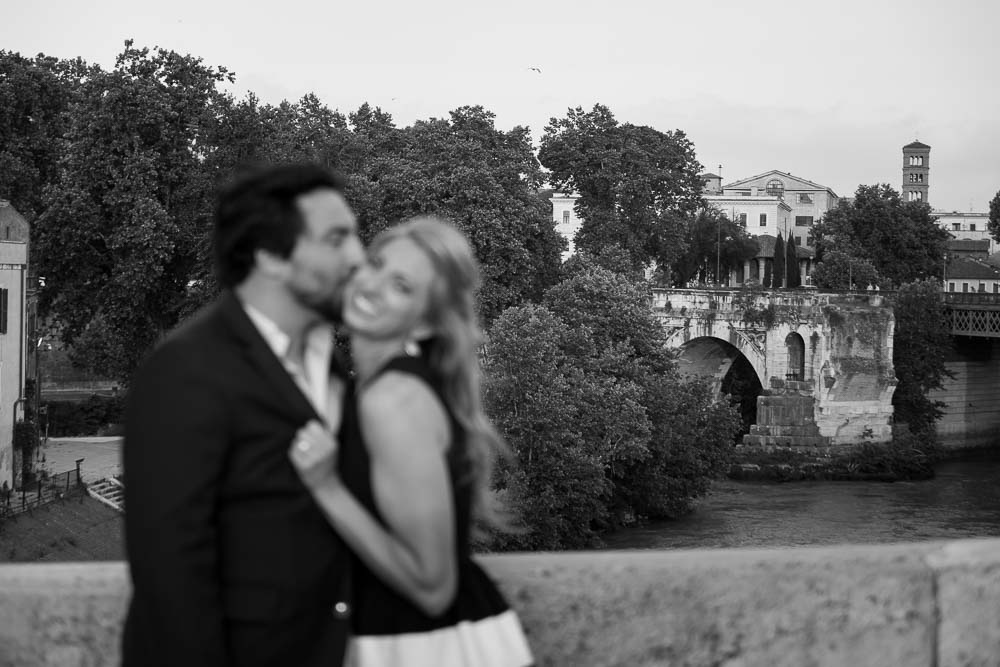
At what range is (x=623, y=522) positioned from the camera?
3328cm

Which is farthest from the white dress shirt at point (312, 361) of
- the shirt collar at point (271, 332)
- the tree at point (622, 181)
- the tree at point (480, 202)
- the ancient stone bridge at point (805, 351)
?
the ancient stone bridge at point (805, 351)

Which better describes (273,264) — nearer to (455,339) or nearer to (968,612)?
(455,339)

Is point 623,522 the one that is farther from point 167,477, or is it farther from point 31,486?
point 167,477

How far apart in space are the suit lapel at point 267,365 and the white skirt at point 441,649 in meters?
0.52

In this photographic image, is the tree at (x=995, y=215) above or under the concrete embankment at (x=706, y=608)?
above

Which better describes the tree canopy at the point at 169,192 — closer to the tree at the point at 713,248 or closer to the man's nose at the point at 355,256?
the man's nose at the point at 355,256

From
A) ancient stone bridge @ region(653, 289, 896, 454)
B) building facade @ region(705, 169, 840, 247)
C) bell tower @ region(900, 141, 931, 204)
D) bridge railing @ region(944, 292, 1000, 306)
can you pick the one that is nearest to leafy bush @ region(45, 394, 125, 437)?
ancient stone bridge @ region(653, 289, 896, 454)

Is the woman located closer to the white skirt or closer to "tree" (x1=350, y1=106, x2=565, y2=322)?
the white skirt

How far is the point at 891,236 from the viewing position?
63.2 m

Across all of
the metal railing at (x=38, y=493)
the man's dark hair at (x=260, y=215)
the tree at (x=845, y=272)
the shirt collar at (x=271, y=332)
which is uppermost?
the tree at (x=845, y=272)

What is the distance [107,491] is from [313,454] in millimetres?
28102

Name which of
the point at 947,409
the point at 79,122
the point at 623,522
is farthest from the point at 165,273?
the point at 947,409

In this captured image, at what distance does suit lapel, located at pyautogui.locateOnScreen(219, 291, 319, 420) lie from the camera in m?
2.71

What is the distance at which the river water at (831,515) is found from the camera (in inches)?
1291
